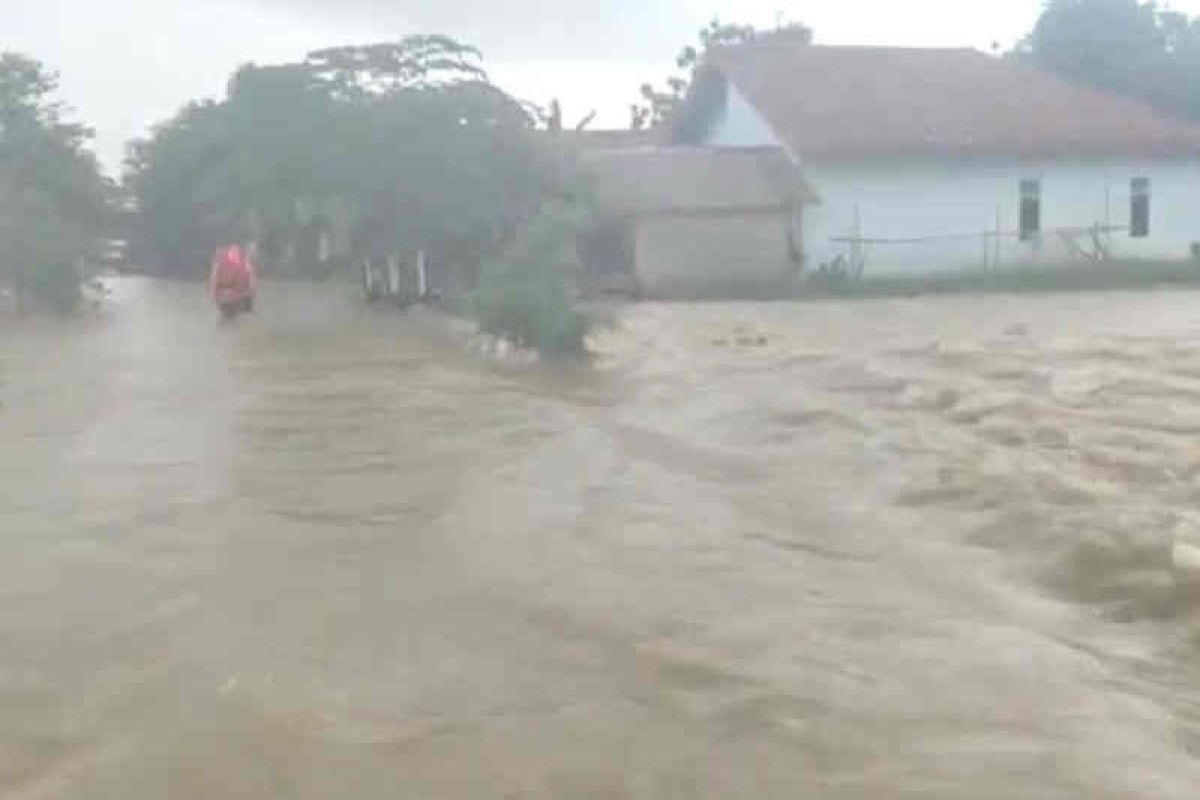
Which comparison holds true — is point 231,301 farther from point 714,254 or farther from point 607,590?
point 607,590

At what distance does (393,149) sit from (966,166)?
1297 cm

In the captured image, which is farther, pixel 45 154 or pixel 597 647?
pixel 45 154

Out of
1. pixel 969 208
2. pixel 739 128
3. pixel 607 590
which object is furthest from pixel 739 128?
pixel 607 590

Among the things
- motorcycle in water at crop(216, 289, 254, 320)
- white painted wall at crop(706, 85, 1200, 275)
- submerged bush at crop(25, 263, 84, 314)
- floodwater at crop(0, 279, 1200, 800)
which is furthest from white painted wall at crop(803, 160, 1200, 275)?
floodwater at crop(0, 279, 1200, 800)

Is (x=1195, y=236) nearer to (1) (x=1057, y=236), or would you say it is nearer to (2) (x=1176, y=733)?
(1) (x=1057, y=236)

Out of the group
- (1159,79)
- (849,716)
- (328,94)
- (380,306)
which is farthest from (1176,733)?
(1159,79)

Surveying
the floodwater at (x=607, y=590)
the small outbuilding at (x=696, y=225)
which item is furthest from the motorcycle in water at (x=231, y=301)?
the floodwater at (x=607, y=590)

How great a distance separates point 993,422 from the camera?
45.0 ft

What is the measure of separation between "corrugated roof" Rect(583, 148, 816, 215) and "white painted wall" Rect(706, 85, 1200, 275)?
543mm

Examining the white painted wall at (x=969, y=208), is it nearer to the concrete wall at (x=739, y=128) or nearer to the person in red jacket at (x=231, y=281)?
the concrete wall at (x=739, y=128)

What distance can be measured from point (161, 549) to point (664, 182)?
2650cm

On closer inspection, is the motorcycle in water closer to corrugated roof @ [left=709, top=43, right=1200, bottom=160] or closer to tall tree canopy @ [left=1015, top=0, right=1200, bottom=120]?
corrugated roof @ [left=709, top=43, right=1200, bottom=160]

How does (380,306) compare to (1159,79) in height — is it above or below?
below

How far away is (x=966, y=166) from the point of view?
3616 cm
